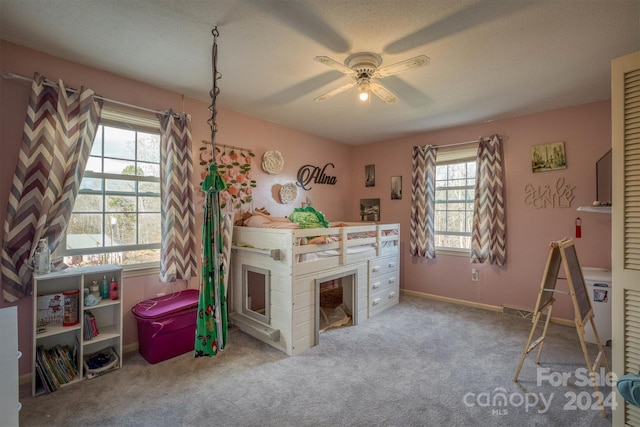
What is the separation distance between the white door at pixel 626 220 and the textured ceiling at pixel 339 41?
0.54m

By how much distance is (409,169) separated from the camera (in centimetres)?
437

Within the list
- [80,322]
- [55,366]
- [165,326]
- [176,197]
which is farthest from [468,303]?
[55,366]

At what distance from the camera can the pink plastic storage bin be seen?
237cm

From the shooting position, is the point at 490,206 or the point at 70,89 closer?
the point at 70,89

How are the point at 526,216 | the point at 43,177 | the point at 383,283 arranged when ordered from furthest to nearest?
the point at 383,283
the point at 526,216
the point at 43,177


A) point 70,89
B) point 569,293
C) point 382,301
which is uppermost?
point 70,89

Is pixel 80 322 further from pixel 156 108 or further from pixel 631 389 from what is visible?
pixel 631 389

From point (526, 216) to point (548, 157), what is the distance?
0.72 metres

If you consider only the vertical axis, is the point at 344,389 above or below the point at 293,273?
below

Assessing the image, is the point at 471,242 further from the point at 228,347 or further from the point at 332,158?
the point at 228,347

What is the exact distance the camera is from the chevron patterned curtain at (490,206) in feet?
11.6

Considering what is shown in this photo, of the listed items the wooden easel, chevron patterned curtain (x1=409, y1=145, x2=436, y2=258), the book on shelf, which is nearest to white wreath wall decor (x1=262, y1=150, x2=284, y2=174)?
chevron patterned curtain (x1=409, y1=145, x2=436, y2=258)

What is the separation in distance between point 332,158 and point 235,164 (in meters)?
1.85

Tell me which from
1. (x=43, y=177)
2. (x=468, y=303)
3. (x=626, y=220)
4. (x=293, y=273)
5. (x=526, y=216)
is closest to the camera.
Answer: (x=626, y=220)
